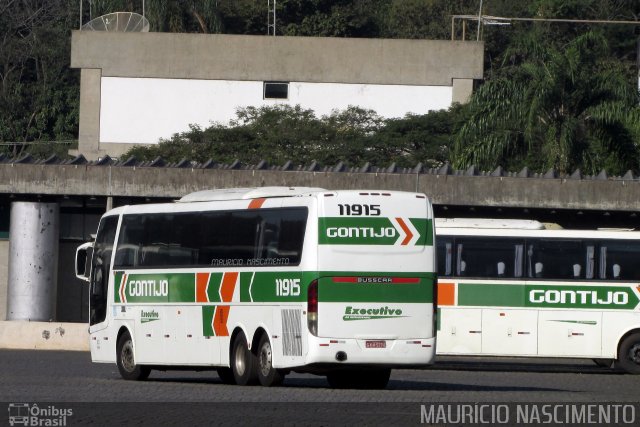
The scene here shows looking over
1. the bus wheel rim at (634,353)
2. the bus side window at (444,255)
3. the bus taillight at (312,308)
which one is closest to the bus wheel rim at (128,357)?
the bus taillight at (312,308)

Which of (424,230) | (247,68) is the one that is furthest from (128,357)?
(247,68)

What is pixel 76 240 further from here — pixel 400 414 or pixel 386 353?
pixel 400 414

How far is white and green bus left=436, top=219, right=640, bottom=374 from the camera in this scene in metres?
30.5

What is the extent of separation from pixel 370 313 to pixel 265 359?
69.8 inches

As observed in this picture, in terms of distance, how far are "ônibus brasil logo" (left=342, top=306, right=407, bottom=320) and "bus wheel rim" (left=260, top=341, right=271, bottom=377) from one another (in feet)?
4.53

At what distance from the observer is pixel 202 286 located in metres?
23.0

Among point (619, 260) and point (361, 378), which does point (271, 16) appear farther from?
point (361, 378)

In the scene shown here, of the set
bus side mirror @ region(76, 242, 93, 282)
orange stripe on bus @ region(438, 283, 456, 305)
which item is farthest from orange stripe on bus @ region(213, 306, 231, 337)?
orange stripe on bus @ region(438, 283, 456, 305)

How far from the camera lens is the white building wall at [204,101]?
73.8 m

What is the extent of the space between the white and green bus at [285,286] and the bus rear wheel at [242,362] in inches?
0.8

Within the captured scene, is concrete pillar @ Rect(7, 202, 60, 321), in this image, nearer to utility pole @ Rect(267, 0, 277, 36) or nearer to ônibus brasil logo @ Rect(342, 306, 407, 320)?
ônibus brasil logo @ Rect(342, 306, 407, 320)

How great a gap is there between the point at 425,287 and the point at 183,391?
385 centimetres

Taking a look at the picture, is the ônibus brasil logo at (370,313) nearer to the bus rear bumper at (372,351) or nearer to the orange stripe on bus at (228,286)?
the bus rear bumper at (372,351)

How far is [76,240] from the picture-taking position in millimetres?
44375
